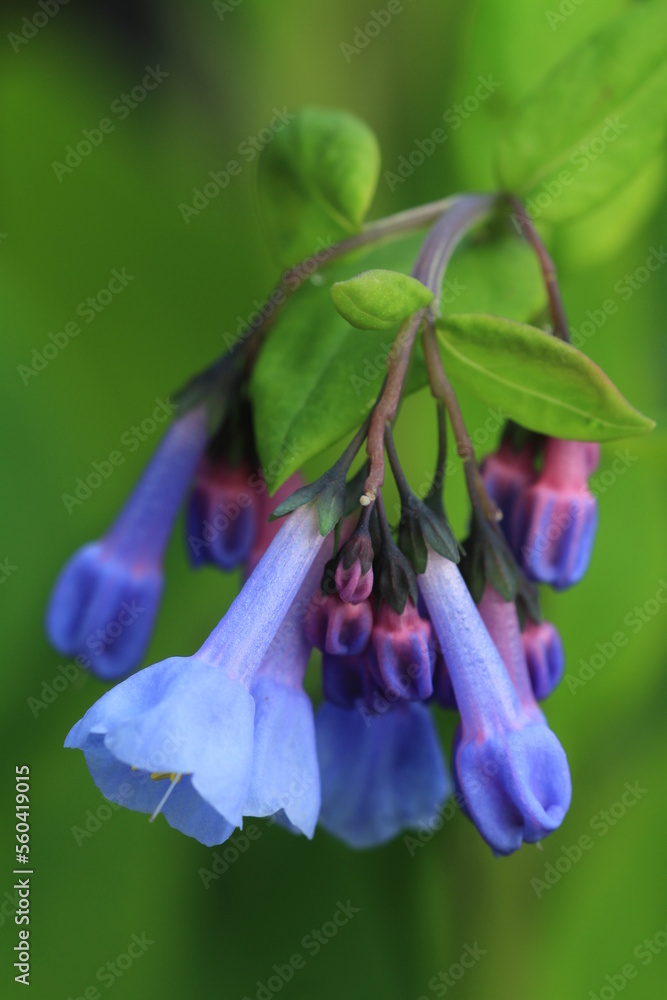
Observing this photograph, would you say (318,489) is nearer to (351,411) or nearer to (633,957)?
(351,411)

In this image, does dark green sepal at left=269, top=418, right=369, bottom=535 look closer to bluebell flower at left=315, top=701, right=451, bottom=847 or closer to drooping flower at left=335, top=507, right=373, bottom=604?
drooping flower at left=335, top=507, right=373, bottom=604

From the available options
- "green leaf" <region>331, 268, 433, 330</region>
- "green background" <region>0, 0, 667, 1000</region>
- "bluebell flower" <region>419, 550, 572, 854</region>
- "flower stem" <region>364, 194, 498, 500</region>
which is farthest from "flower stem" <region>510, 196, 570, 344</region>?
"green background" <region>0, 0, 667, 1000</region>

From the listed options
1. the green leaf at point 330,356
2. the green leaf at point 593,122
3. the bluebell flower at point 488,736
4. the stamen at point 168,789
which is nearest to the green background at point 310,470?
the green leaf at point 593,122

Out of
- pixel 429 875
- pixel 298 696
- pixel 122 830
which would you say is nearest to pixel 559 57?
pixel 298 696

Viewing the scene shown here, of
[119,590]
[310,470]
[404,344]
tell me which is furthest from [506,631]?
[310,470]

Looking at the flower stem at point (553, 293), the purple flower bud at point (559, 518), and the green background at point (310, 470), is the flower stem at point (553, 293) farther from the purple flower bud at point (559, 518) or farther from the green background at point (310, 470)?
the green background at point (310, 470)

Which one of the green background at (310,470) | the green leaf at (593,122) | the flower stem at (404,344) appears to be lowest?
the green background at (310,470)
